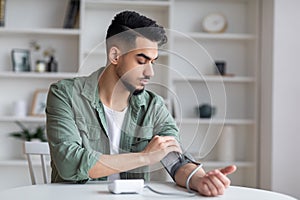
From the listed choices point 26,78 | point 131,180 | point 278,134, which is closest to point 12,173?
point 26,78

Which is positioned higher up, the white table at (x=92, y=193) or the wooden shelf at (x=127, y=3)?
the wooden shelf at (x=127, y=3)

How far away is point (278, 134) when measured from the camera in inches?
147

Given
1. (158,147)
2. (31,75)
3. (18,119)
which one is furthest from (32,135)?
(158,147)

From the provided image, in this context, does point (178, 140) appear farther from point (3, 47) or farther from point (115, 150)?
point (3, 47)

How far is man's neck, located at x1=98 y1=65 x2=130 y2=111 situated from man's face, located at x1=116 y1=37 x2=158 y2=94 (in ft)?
0.11

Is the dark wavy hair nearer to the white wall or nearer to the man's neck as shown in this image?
the man's neck

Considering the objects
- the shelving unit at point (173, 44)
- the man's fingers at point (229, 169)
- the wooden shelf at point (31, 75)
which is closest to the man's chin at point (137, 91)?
the man's fingers at point (229, 169)

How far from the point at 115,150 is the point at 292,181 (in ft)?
8.27

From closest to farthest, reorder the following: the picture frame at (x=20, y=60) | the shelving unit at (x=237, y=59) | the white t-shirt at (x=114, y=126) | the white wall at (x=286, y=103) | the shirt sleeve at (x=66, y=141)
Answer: the white t-shirt at (x=114, y=126) < the shirt sleeve at (x=66, y=141) < the white wall at (x=286, y=103) < the picture frame at (x=20, y=60) < the shelving unit at (x=237, y=59)

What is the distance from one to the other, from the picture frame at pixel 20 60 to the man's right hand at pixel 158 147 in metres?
2.55

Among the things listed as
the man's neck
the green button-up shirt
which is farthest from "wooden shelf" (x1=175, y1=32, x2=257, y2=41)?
the man's neck

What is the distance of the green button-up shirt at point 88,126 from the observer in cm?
147

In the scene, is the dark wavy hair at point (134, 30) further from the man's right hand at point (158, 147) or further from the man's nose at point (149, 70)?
the man's right hand at point (158, 147)

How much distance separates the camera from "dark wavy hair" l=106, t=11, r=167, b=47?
1.38 m
